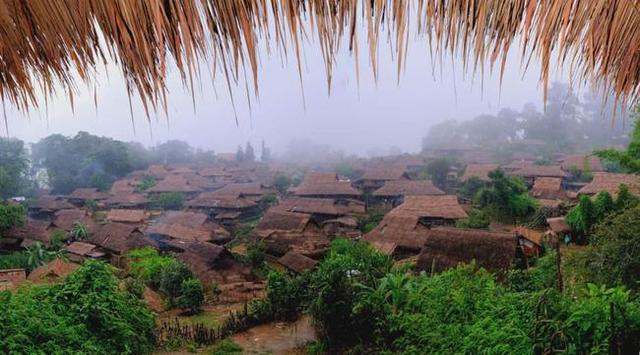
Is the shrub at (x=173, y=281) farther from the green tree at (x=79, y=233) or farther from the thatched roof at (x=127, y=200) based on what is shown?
the thatched roof at (x=127, y=200)

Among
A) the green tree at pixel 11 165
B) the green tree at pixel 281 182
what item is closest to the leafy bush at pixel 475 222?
the green tree at pixel 281 182

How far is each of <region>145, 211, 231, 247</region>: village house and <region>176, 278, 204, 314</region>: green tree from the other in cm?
733

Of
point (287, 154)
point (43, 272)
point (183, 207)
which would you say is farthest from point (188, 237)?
point (287, 154)

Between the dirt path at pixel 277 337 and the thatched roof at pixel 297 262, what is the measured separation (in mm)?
3738

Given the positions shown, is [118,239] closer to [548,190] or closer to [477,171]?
[548,190]

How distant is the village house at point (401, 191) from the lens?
24719mm

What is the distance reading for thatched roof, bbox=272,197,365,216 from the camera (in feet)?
72.8

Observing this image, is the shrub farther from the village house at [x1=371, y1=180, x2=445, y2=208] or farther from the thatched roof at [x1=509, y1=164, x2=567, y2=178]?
the thatched roof at [x1=509, y1=164, x2=567, y2=178]

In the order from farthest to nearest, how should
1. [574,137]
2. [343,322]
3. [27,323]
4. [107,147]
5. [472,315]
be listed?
[574,137], [107,147], [343,322], [472,315], [27,323]

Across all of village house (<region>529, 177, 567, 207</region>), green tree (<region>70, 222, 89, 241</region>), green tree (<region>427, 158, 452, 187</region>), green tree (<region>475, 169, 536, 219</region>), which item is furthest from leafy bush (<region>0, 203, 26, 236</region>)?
village house (<region>529, 177, 567, 207</region>)

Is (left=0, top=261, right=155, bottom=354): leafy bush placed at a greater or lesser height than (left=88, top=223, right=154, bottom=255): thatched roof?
greater

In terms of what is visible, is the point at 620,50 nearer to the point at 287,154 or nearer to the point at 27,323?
the point at 27,323

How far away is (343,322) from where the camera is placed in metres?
7.82

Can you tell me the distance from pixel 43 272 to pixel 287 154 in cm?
5345
